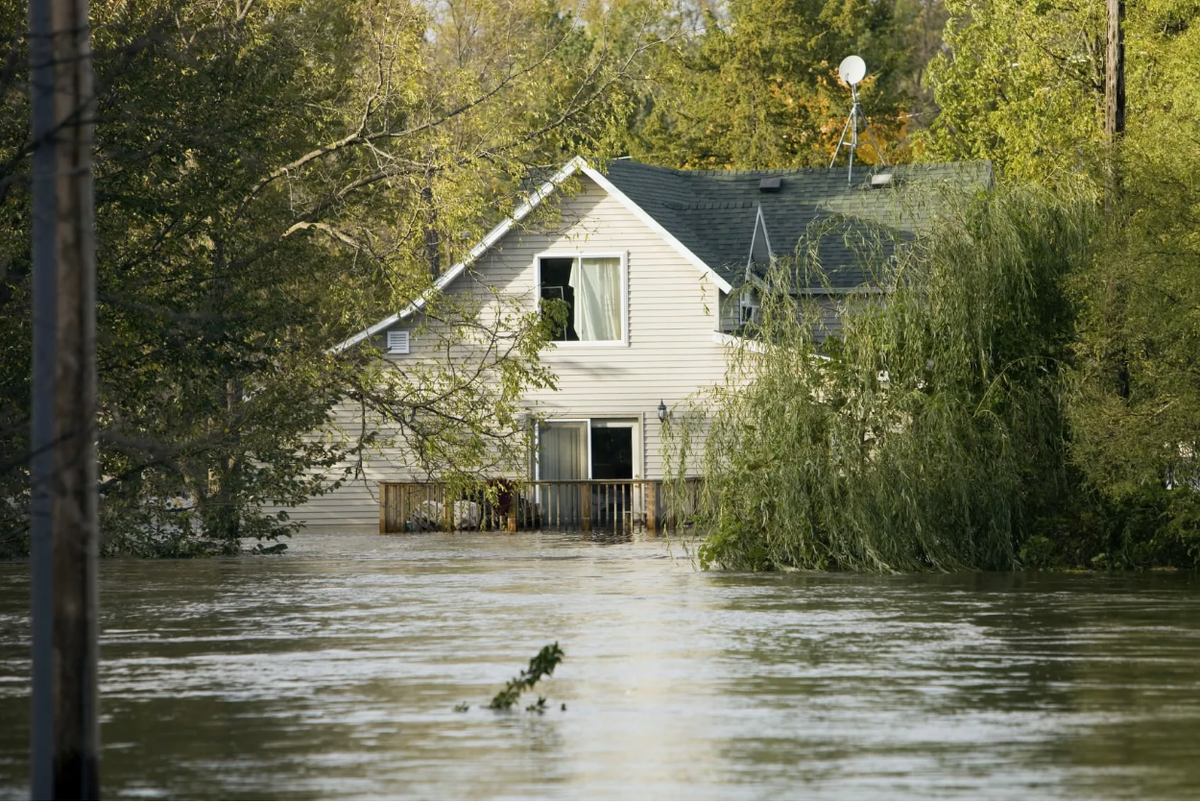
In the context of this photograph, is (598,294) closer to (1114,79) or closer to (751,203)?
(751,203)

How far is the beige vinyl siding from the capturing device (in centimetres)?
4269

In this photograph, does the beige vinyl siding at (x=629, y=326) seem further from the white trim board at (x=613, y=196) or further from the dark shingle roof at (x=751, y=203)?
the dark shingle roof at (x=751, y=203)

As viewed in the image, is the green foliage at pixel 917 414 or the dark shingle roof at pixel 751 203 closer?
the green foliage at pixel 917 414

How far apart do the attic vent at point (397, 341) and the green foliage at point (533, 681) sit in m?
28.8

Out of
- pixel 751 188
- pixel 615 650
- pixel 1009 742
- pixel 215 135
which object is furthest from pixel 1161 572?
pixel 751 188

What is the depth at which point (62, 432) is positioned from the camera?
32.0ft

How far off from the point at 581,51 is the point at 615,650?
58.7 meters

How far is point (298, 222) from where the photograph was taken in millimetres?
34531

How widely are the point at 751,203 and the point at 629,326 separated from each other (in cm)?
495

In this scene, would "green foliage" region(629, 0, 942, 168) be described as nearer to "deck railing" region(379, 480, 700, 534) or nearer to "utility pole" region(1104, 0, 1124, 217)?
"deck railing" region(379, 480, 700, 534)

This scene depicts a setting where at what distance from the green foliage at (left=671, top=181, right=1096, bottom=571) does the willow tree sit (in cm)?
675

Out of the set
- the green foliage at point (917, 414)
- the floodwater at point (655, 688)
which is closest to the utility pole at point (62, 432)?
the floodwater at point (655, 688)

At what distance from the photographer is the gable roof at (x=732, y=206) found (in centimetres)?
4222

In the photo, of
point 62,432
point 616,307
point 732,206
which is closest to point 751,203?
point 732,206
